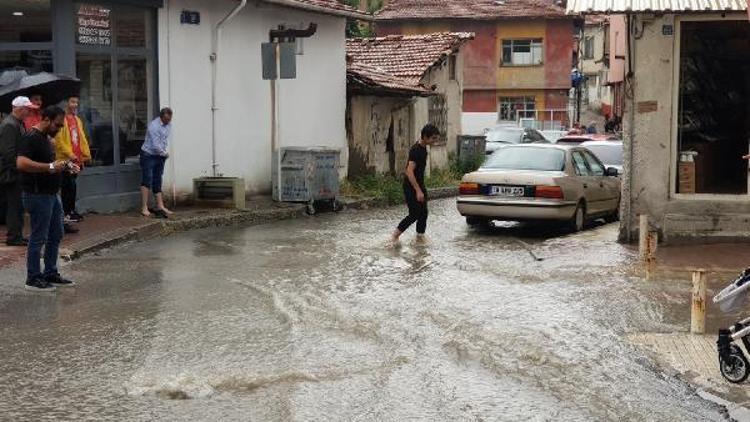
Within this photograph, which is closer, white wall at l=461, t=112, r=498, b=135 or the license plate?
the license plate

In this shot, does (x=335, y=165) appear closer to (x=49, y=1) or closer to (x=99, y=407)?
(x=49, y=1)

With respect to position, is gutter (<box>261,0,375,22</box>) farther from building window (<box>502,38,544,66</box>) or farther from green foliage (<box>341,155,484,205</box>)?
building window (<box>502,38,544,66</box>)

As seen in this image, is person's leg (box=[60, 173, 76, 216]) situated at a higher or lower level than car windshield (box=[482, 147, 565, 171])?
lower

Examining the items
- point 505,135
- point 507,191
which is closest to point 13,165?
point 507,191

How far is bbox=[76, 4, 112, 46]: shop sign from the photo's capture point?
1462cm

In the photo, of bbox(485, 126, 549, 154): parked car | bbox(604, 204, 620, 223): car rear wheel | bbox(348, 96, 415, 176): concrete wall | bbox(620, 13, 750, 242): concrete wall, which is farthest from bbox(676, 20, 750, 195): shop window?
bbox(485, 126, 549, 154): parked car

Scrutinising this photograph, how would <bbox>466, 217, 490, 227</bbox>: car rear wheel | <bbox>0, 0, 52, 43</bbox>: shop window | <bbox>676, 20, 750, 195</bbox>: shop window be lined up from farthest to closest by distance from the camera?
<bbox>466, 217, 490, 227</bbox>: car rear wheel → <bbox>0, 0, 52, 43</bbox>: shop window → <bbox>676, 20, 750, 195</bbox>: shop window

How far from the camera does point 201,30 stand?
17.2 metres

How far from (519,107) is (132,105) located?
3620 centimetres

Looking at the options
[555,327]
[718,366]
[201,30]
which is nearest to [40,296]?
[555,327]

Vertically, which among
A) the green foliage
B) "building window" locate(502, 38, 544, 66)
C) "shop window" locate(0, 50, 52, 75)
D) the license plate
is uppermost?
"building window" locate(502, 38, 544, 66)

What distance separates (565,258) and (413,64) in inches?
618

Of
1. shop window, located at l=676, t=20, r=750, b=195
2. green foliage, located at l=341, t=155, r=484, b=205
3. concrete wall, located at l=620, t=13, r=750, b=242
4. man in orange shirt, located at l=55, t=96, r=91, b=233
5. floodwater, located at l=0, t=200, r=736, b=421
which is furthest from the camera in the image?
green foliage, located at l=341, t=155, r=484, b=205

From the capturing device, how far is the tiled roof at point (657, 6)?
40.9ft
